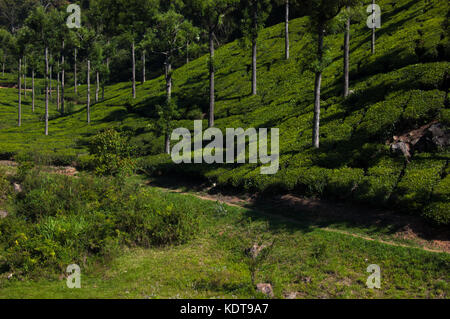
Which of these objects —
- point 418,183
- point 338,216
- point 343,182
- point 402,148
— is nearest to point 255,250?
point 338,216

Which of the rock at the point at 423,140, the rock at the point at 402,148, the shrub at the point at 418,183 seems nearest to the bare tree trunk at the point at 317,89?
the rock at the point at 423,140

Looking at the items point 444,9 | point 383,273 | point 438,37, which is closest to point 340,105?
point 438,37

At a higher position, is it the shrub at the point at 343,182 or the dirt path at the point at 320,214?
the shrub at the point at 343,182

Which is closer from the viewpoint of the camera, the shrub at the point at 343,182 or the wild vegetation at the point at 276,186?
the wild vegetation at the point at 276,186

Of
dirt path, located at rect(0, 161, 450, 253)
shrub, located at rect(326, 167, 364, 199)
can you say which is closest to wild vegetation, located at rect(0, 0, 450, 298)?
shrub, located at rect(326, 167, 364, 199)

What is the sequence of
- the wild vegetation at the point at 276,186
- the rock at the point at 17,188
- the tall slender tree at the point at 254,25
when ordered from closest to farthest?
the wild vegetation at the point at 276,186
the rock at the point at 17,188
the tall slender tree at the point at 254,25

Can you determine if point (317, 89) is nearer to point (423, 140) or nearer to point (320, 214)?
point (423, 140)

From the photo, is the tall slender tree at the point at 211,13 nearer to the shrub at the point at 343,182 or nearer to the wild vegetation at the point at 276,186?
the wild vegetation at the point at 276,186

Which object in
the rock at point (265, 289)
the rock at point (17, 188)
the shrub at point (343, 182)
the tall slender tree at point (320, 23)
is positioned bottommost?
the rock at point (265, 289)

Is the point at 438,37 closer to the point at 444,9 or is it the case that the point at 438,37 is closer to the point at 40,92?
the point at 444,9

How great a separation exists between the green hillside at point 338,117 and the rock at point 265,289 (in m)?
6.76

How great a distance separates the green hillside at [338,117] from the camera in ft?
50.3

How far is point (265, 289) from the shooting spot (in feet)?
35.4

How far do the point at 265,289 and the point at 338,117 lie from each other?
15.0m
